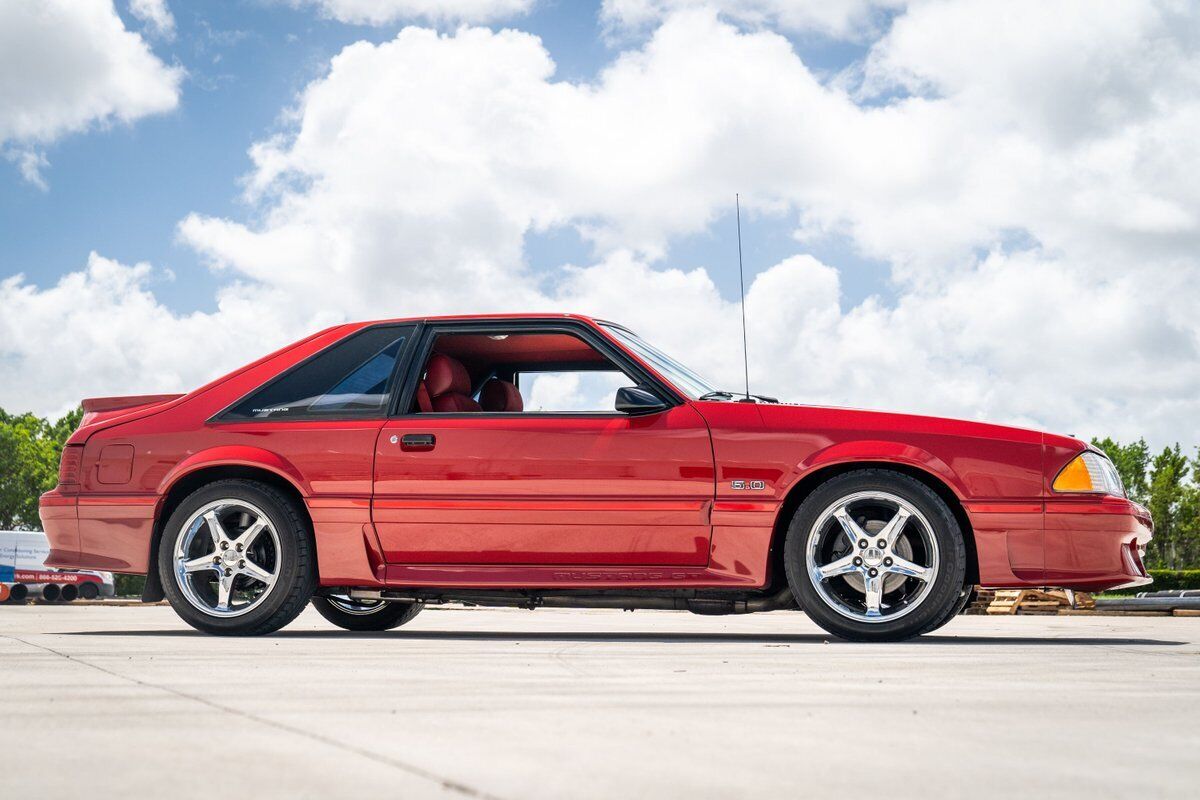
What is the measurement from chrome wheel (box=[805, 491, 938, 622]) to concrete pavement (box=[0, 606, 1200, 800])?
0.56m

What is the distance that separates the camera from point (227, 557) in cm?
633

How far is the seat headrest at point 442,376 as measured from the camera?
260 inches

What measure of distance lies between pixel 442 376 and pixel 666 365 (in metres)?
1.16

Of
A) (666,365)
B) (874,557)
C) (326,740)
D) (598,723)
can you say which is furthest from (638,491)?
(326,740)

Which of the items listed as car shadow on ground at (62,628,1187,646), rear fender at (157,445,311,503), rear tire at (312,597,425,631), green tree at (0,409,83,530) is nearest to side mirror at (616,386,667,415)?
car shadow on ground at (62,628,1187,646)

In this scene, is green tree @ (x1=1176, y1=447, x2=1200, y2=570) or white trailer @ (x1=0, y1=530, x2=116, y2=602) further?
green tree @ (x1=1176, y1=447, x2=1200, y2=570)

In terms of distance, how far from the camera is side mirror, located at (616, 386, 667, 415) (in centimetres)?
595

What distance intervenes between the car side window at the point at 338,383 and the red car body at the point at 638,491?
0.10m

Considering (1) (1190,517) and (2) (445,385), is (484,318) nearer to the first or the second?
(2) (445,385)

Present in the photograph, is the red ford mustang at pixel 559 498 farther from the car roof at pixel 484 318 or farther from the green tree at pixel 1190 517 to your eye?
the green tree at pixel 1190 517

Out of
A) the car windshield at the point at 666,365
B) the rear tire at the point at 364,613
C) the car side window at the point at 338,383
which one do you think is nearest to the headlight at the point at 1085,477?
the car windshield at the point at 666,365

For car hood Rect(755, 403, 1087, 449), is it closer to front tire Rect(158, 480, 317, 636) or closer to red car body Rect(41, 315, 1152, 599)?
red car body Rect(41, 315, 1152, 599)

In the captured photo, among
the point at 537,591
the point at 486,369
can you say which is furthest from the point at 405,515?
the point at 486,369

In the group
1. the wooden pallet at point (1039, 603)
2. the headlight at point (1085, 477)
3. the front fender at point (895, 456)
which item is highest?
the front fender at point (895, 456)
